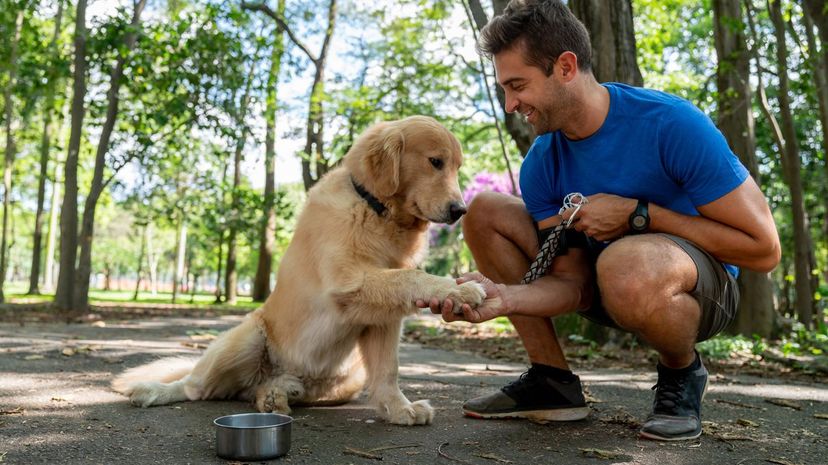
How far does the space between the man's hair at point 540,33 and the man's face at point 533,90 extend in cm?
3

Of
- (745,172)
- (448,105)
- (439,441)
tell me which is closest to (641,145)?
(745,172)

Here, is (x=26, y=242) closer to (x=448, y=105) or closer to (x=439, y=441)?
(x=448, y=105)

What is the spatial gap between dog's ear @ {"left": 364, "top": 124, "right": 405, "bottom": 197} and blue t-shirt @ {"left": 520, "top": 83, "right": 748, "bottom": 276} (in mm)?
743

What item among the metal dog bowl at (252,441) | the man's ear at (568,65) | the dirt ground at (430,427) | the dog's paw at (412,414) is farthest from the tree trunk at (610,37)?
the metal dog bowl at (252,441)

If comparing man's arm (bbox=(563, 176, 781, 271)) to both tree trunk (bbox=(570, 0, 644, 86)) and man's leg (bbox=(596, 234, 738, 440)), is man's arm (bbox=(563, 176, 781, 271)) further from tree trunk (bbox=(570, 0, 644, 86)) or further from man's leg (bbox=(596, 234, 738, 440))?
tree trunk (bbox=(570, 0, 644, 86))

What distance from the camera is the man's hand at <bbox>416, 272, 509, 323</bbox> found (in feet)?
9.36

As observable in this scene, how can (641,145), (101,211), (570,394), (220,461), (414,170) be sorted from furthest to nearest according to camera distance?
(101,211) → (414,170) → (570,394) → (641,145) → (220,461)

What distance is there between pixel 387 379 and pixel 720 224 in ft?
5.83

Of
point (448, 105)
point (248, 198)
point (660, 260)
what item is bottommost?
point (660, 260)

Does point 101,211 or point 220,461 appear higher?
point 101,211

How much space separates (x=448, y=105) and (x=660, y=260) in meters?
13.8

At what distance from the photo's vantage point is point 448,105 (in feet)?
53.1

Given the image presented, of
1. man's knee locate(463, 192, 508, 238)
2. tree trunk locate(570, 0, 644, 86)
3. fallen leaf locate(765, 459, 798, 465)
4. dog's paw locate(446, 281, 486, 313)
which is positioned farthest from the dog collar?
tree trunk locate(570, 0, 644, 86)

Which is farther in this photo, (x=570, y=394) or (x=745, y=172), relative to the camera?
(x=570, y=394)
